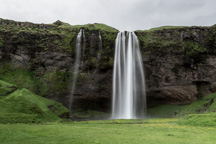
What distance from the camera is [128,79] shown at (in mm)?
49312

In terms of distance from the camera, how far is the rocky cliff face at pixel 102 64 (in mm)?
51875

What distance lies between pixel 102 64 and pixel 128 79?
28.5 feet

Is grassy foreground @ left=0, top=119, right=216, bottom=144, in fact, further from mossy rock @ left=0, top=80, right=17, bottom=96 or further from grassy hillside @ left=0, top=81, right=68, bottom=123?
mossy rock @ left=0, top=80, right=17, bottom=96

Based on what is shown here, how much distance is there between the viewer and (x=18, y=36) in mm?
54625

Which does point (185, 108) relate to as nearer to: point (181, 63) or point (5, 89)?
point (181, 63)

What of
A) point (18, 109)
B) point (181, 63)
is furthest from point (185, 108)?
point (18, 109)

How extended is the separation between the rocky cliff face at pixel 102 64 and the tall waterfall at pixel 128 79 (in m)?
2.12

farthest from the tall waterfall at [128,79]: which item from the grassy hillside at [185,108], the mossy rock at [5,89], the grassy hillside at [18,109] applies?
the mossy rock at [5,89]

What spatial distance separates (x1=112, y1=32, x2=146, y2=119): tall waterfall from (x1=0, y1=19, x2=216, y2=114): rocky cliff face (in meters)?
2.12

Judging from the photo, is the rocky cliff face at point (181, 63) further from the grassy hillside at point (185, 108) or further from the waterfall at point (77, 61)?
the waterfall at point (77, 61)

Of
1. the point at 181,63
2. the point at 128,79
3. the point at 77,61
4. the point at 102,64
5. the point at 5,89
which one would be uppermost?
the point at 77,61

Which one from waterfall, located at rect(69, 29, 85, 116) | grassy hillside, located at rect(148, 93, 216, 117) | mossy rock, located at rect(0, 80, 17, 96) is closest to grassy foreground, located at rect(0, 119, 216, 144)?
mossy rock, located at rect(0, 80, 17, 96)

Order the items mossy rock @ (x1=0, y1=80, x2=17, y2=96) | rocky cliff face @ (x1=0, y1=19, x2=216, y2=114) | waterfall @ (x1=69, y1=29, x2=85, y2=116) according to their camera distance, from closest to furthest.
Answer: mossy rock @ (x1=0, y1=80, x2=17, y2=96) → rocky cliff face @ (x1=0, y1=19, x2=216, y2=114) → waterfall @ (x1=69, y1=29, x2=85, y2=116)

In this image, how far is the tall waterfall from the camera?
155ft
